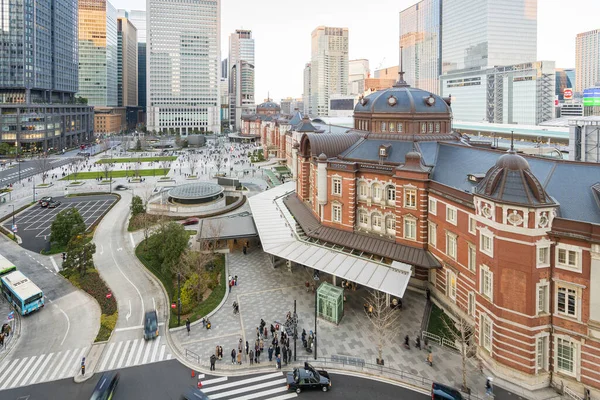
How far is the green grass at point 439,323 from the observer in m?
32.8

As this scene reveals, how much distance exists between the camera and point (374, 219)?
45969 millimetres

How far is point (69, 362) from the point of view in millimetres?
30562

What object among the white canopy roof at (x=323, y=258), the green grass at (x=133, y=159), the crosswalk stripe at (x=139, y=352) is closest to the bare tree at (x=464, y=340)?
the white canopy roof at (x=323, y=258)

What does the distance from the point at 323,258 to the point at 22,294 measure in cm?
2950

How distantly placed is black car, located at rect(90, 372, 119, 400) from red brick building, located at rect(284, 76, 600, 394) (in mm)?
25989

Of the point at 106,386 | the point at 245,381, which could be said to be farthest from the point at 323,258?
the point at 106,386

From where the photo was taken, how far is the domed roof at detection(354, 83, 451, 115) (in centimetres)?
5078

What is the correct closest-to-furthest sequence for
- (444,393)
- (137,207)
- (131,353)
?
Result: (444,393) < (131,353) < (137,207)

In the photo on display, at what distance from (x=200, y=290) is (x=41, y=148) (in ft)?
484

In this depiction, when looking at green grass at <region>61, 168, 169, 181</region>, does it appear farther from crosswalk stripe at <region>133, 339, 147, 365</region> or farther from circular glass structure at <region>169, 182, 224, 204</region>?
crosswalk stripe at <region>133, 339, 147, 365</region>

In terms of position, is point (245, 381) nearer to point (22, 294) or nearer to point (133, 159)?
point (22, 294)

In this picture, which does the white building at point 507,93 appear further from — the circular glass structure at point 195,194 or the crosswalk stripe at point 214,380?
the crosswalk stripe at point 214,380

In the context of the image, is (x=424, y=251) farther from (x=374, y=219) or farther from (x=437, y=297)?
(x=374, y=219)

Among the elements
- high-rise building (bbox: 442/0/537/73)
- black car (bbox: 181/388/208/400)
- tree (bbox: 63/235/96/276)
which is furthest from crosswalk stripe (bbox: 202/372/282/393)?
high-rise building (bbox: 442/0/537/73)
